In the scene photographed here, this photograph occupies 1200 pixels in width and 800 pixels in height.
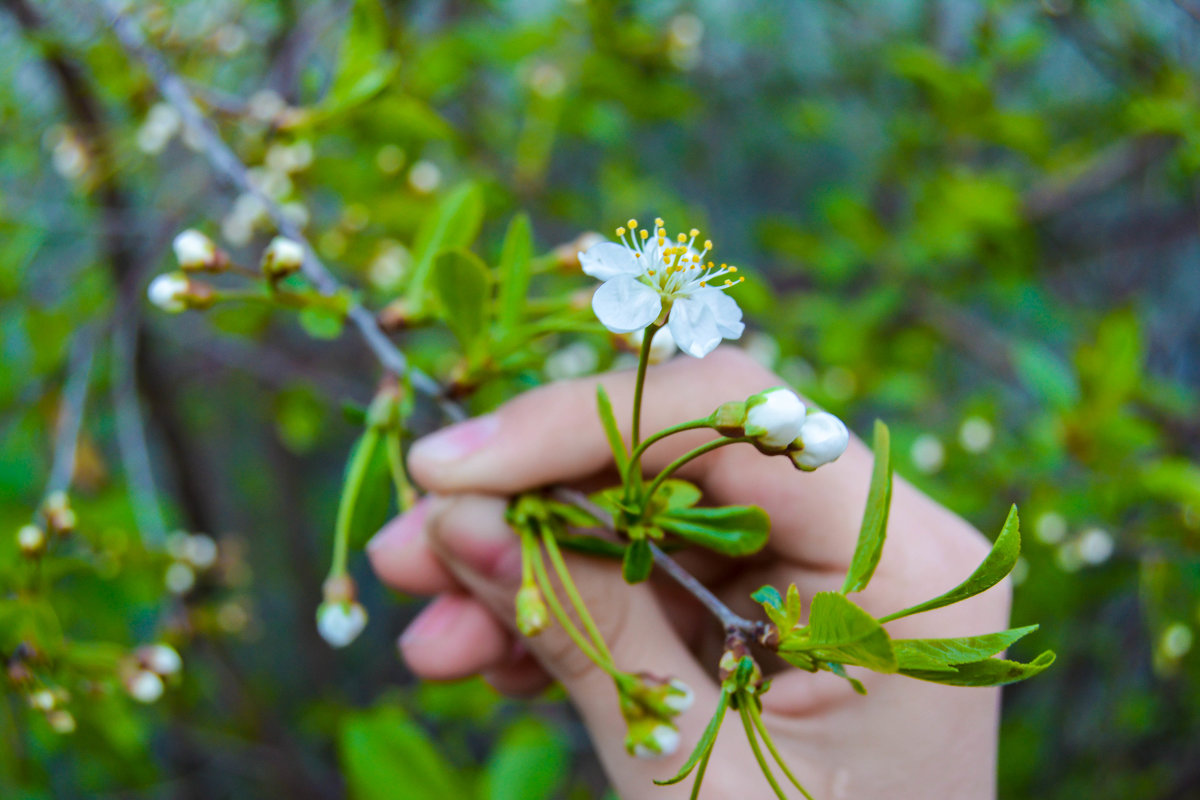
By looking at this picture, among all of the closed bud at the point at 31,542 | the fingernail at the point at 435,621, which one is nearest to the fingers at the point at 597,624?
the fingernail at the point at 435,621

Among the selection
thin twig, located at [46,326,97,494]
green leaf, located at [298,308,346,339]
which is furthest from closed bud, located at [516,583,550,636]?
thin twig, located at [46,326,97,494]

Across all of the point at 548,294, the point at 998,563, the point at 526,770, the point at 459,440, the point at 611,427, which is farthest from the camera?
the point at 548,294

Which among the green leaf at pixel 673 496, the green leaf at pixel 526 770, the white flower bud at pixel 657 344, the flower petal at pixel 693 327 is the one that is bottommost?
the green leaf at pixel 526 770

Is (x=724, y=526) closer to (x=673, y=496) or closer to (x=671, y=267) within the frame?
(x=673, y=496)

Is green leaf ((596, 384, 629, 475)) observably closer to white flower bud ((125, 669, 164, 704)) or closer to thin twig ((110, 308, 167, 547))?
white flower bud ((125, 669, 164, 704))

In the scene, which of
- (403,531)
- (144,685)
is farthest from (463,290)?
(144,685)

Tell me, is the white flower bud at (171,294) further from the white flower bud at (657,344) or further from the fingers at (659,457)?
the white flower bud at (657,344)
